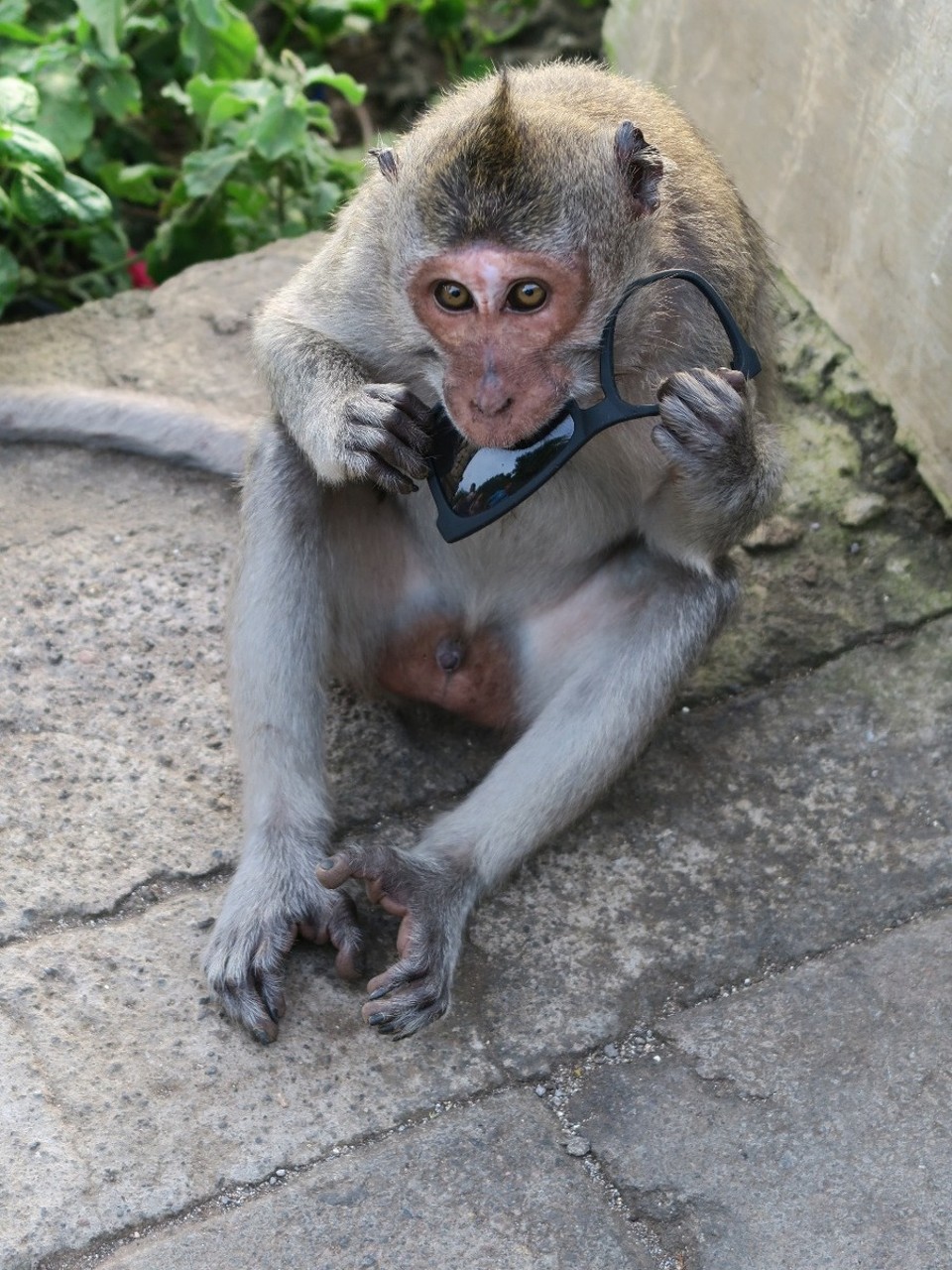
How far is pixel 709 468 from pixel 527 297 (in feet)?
2.00

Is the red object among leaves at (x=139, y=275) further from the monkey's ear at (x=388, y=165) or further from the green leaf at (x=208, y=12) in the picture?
the monkey's ear at (x=388, y=165)

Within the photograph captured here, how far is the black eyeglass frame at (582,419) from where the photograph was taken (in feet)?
11.6

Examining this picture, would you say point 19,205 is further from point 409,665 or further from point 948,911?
point 948,911

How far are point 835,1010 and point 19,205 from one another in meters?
3.70

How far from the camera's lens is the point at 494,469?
3.71 m

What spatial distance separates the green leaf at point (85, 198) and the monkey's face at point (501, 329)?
93.7 inches

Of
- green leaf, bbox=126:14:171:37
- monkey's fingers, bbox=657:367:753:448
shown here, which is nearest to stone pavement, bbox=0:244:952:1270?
monkey's fingers, bbox=657:367:753:448

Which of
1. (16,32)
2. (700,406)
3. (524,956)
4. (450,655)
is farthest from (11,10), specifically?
(524,956)

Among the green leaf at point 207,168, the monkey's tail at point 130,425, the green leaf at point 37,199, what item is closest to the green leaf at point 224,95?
the green leaf at point 207,168

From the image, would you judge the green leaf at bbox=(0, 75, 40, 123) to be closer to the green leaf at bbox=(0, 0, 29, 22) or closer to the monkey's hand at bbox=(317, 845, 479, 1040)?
the green leaf at bbox=(0, 0, 29, 22)

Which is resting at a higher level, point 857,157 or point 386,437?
point 857,157

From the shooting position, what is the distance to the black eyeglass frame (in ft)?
11.6

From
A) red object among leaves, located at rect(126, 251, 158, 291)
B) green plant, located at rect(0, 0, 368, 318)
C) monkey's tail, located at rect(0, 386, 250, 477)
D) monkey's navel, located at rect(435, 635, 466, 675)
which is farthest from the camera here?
red object among leaves, located at rect(126, 251, 158, 291)

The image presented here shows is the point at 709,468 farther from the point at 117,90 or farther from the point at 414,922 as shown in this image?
the point at 117,90
